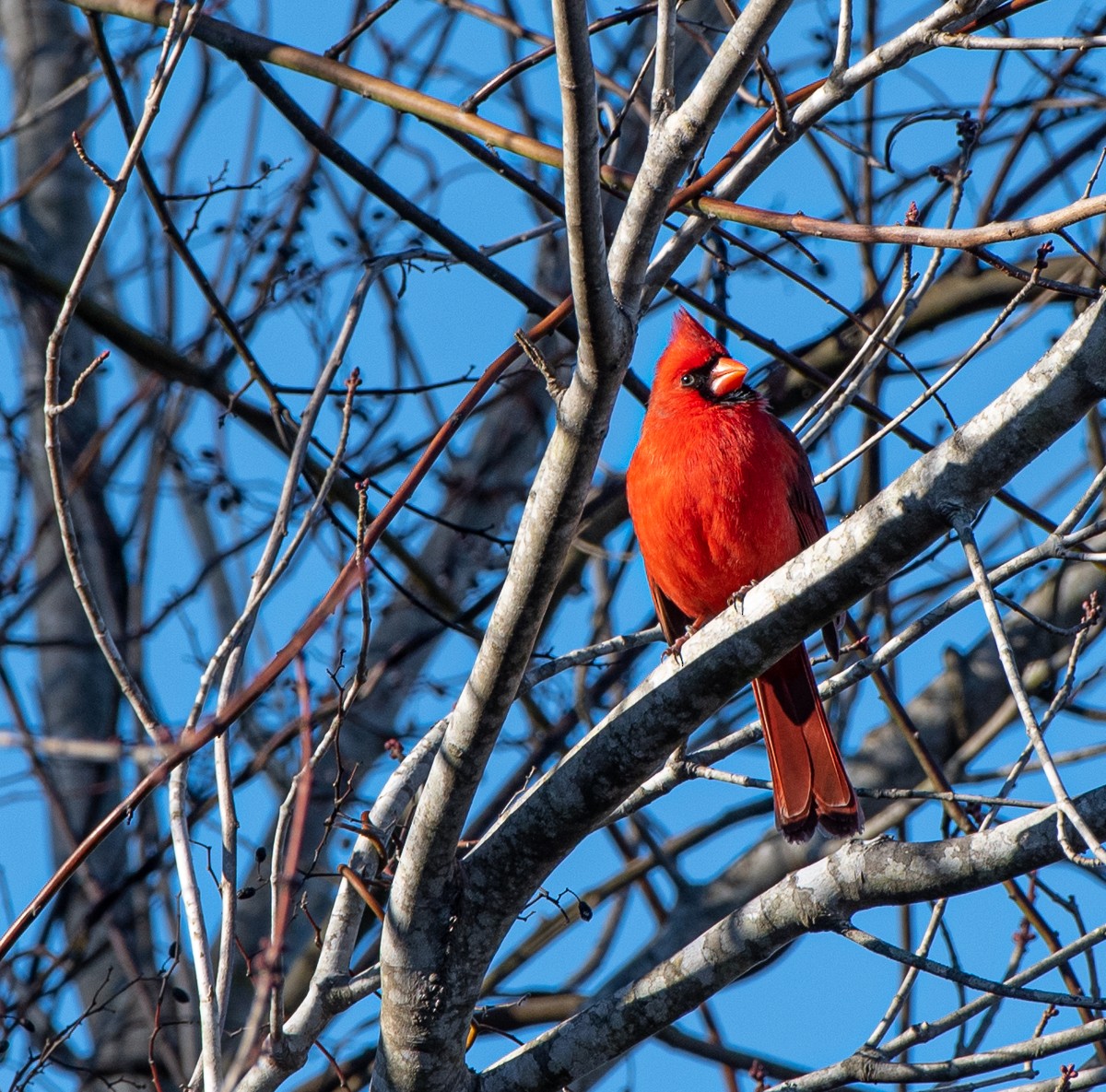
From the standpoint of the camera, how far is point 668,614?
433 centimetres

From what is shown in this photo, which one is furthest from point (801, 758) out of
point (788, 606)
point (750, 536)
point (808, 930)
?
point (788, 606)

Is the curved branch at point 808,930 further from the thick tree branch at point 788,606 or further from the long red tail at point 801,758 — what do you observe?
the long red tail at point 801,758

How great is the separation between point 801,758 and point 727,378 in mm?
1146

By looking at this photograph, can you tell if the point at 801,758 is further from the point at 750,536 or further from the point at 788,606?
the point at 788,606

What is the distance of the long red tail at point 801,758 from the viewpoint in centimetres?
370

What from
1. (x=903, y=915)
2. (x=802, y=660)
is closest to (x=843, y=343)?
(x=802, y=660)

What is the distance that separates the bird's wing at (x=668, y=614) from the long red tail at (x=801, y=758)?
14.9 inches

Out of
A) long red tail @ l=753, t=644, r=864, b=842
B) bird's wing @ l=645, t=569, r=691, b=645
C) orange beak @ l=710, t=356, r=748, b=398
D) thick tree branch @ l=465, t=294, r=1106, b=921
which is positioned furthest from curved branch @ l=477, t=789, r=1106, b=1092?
orange beak @ l=710, t=356, r=748, b=398

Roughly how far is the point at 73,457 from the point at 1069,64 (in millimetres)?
4124

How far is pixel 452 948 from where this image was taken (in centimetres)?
289

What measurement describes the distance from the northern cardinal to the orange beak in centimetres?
11

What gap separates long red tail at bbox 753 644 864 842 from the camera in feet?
12.1

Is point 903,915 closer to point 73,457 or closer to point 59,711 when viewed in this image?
point 59,711

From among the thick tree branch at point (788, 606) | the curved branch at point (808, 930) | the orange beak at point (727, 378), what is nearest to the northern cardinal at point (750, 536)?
the orange beak at point (727, 378)
